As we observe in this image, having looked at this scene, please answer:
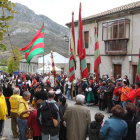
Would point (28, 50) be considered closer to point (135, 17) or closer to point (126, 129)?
point (126, 129)

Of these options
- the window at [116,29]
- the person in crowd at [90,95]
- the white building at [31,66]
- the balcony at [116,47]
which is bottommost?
the person in crowd at [90,95]

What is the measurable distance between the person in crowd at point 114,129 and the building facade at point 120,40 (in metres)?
14.7

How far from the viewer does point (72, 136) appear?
15.6 feet

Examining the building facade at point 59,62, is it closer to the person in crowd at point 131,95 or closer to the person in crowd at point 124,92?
the person in crowd at point 124,92

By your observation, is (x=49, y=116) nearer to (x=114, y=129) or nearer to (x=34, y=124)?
(x=34, y=124)

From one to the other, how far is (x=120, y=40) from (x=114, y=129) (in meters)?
16.0

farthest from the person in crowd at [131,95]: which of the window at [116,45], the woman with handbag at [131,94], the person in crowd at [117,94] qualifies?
the window at [116,45]

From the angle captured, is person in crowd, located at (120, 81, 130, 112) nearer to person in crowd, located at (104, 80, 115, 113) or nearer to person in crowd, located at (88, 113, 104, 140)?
person in crowd, located at (104, 80, 115, 113)

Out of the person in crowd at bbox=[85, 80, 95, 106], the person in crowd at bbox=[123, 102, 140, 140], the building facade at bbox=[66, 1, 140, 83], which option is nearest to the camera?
the person in crowd at bbox=[123, 102, 140, 140]

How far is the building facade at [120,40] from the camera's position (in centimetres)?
1823

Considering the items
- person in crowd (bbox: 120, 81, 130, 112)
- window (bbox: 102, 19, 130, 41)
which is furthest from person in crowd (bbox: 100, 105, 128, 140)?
window (bbox: 102, 19, 130, 41)

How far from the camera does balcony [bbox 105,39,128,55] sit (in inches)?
748

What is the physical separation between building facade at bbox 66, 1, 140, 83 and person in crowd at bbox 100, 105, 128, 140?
578 inches

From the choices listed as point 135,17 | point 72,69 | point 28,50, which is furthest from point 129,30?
point 28,50
